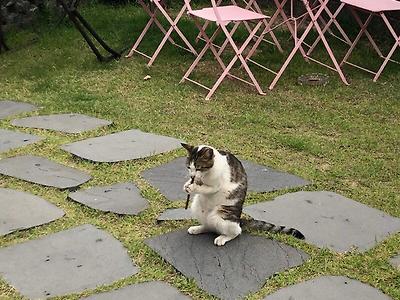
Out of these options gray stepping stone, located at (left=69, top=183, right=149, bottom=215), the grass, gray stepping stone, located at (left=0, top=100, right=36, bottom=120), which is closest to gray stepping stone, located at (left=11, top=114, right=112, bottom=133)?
the grass

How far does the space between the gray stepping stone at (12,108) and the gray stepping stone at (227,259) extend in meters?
2.28

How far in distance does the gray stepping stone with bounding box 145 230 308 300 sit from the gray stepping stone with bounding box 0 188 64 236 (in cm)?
56

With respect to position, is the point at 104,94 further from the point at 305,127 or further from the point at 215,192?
the point at 215,192

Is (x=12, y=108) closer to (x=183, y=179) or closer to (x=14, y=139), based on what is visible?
(x=14, y=139)

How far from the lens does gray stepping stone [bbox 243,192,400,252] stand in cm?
282

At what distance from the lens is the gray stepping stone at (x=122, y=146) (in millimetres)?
3715

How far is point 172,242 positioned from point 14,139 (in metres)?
1.75

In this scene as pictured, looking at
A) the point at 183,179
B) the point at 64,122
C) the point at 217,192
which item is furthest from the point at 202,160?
the point at 64,122

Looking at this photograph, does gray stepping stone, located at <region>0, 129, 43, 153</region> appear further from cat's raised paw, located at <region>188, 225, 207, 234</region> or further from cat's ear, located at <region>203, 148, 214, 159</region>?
cat's ear, located at <region>203, 148, 214, 159</region>

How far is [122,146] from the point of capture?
388cm

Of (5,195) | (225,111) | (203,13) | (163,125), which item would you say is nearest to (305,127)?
(225,111)

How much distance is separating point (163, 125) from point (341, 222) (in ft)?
5.72

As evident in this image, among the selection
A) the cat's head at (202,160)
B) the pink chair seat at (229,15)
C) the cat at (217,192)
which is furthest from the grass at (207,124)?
the pink chair seat at (229,15)

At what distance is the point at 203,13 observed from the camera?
16.6 ft
